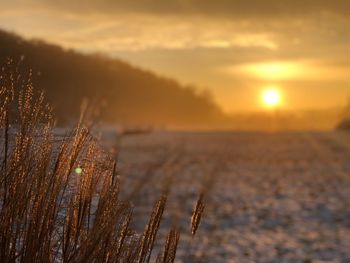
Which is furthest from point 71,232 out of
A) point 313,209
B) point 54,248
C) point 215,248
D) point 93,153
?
point 313,209

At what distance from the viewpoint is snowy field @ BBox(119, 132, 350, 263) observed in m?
7.04

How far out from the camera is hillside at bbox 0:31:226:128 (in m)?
3.55

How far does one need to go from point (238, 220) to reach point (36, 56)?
7.16 meters

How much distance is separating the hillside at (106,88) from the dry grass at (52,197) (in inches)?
12.3

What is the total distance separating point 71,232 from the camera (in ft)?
9.04

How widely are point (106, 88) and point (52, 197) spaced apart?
30178 millimetres

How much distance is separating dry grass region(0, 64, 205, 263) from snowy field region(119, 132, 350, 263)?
6.9 inches

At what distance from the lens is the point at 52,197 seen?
2.58m

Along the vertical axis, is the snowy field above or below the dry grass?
above

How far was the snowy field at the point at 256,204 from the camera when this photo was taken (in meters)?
7.04

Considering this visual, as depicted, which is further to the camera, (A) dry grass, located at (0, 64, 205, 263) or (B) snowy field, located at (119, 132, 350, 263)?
(B) snowy field, located at (119, 132, 350, 263)

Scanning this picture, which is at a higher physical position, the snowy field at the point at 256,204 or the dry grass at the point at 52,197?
the snowy field at the point at 256,204

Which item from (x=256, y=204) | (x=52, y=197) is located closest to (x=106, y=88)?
(x=256, y=204)

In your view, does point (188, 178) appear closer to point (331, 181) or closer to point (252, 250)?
point (331, 181)
